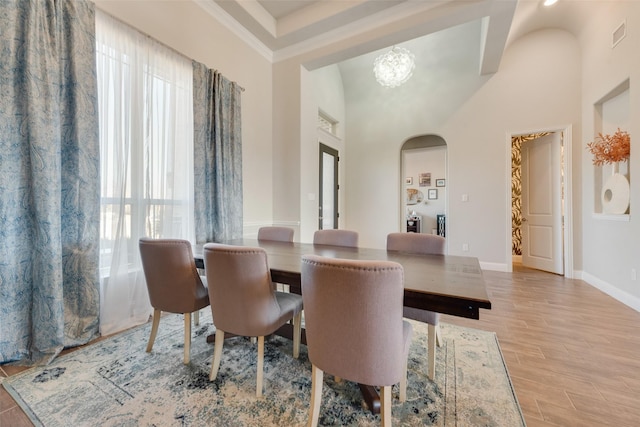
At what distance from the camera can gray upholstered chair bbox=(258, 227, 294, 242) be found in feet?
8.56

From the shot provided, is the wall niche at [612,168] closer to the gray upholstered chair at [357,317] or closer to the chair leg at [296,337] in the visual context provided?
the gray upholstered chair at [357,317]

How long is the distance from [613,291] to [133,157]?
5.17 meters

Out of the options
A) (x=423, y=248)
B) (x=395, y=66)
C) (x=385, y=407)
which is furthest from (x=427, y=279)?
(x=395, y=66)

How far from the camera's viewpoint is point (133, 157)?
2.22m

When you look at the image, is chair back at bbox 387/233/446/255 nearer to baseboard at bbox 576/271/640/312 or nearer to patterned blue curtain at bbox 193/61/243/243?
patterned blue curtain at bbox 193/61/243/243

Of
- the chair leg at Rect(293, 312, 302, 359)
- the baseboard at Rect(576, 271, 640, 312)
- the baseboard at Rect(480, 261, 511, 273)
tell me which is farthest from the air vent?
the chair leg at Rect(293, 312, 302, 359)

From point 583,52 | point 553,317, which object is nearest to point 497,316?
point 553,317

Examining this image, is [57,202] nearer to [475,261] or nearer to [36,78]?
[36,78]

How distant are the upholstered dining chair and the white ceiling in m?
2.80

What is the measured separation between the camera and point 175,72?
8.50 feet

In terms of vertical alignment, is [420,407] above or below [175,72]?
below

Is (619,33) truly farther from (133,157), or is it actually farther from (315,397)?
(133,157)

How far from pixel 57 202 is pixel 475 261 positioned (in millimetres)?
2706

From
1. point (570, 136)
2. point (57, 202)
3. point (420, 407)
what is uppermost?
point (570, 136)
